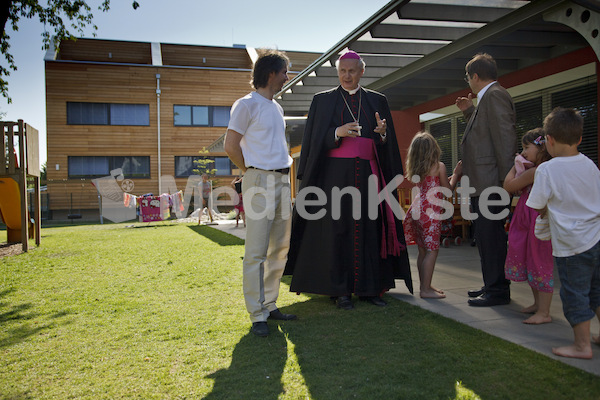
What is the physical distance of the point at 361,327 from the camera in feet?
10.8

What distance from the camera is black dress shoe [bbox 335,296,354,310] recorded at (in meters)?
3.86

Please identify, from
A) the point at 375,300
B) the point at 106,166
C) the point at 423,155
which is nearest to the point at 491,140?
the point at 423,155

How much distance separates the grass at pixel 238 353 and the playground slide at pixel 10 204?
612cm

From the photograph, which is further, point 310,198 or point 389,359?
point 310,198

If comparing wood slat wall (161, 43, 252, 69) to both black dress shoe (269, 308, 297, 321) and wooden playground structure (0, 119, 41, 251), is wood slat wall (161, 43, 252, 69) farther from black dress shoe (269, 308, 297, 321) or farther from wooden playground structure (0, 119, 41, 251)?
black dress shoe (269, 308, 297, 321)

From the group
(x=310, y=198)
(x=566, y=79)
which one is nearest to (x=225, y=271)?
(x=310, y=198)

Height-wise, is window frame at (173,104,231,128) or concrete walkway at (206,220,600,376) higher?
window frame at (173,104,231,128)

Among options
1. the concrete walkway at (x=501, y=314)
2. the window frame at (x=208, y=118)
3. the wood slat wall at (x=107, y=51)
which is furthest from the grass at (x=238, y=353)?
the wood slat wall at (x=107, y=51)

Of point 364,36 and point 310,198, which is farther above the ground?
point 364,36

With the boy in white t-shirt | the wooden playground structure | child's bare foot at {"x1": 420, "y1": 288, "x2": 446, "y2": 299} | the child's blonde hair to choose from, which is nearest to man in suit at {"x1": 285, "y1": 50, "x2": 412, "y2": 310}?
child's bare foot at {"x1": 420, "y1": 288, "x2": 446, "y2": 299}

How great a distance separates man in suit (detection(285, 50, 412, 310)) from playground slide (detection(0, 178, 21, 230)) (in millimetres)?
8604

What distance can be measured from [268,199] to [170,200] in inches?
618

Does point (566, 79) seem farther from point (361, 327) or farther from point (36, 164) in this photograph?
point (36, 164)

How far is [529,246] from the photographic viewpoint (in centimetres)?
340
